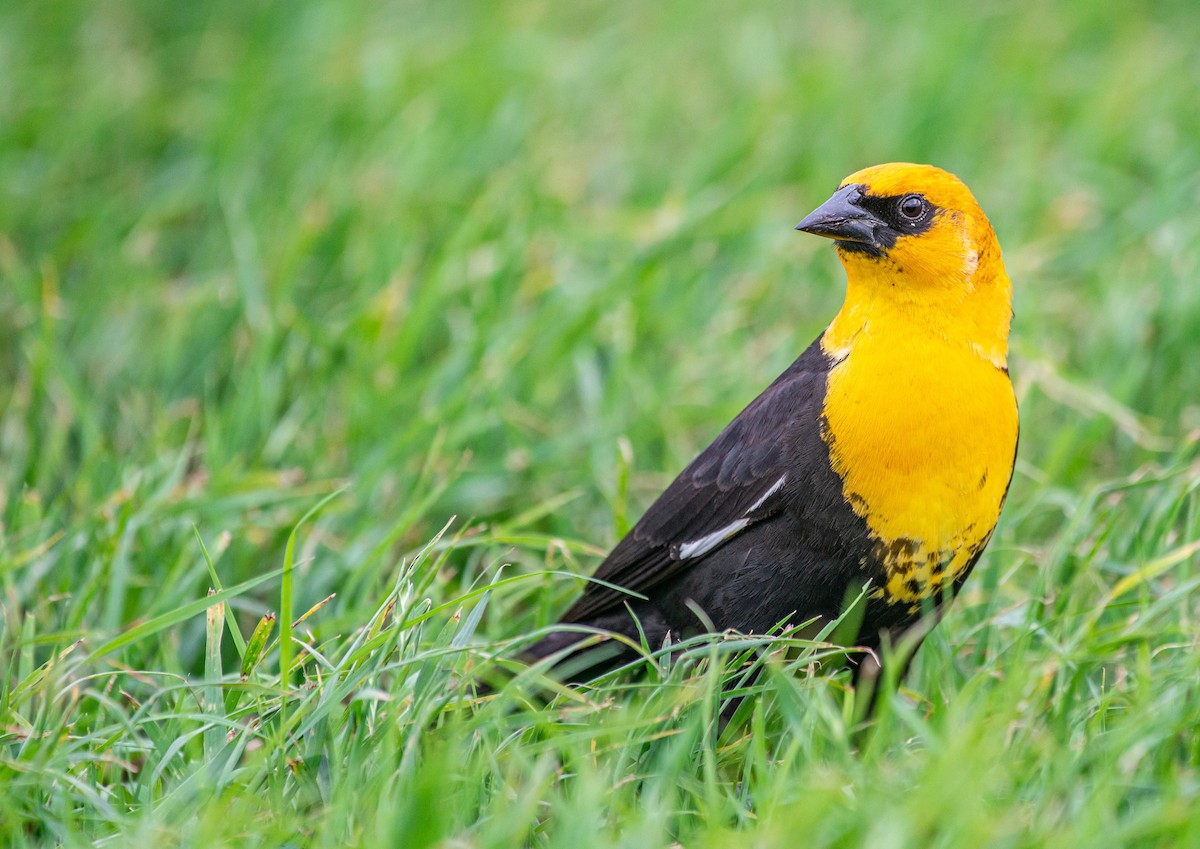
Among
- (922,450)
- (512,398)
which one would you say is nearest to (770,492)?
(922,450)

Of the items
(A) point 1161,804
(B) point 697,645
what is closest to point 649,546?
(B) point 697,645

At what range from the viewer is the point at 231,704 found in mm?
2471

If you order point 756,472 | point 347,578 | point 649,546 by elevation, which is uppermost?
point 756,472

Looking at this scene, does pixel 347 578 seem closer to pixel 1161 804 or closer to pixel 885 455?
pixel 885 455

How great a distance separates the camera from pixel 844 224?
2768 millimetres

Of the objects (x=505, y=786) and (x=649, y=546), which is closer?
(x=505, y=786)

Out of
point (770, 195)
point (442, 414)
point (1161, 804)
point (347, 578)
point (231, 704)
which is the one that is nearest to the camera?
point (1161, 804)

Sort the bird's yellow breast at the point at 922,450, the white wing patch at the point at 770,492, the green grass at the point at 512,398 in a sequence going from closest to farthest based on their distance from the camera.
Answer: the green grass at the point at 512,398, the bird's yellow breast at the point at 922,450, the white wing patch at the point at 770,492

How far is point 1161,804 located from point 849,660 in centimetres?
85

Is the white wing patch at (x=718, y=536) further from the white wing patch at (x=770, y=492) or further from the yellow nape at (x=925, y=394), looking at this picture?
the yellow nape at (x=925, y=394)

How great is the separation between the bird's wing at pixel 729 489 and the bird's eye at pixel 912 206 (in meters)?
0.34

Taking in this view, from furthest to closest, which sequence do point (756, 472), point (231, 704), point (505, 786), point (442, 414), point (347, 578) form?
point (442, 414)
point (347, 578)
point (756, 472)
point (231, 704)
point (505, 786)

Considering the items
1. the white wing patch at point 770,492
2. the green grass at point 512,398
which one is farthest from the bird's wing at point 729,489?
the green grass at point 512,398

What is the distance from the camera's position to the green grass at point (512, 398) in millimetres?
2281
